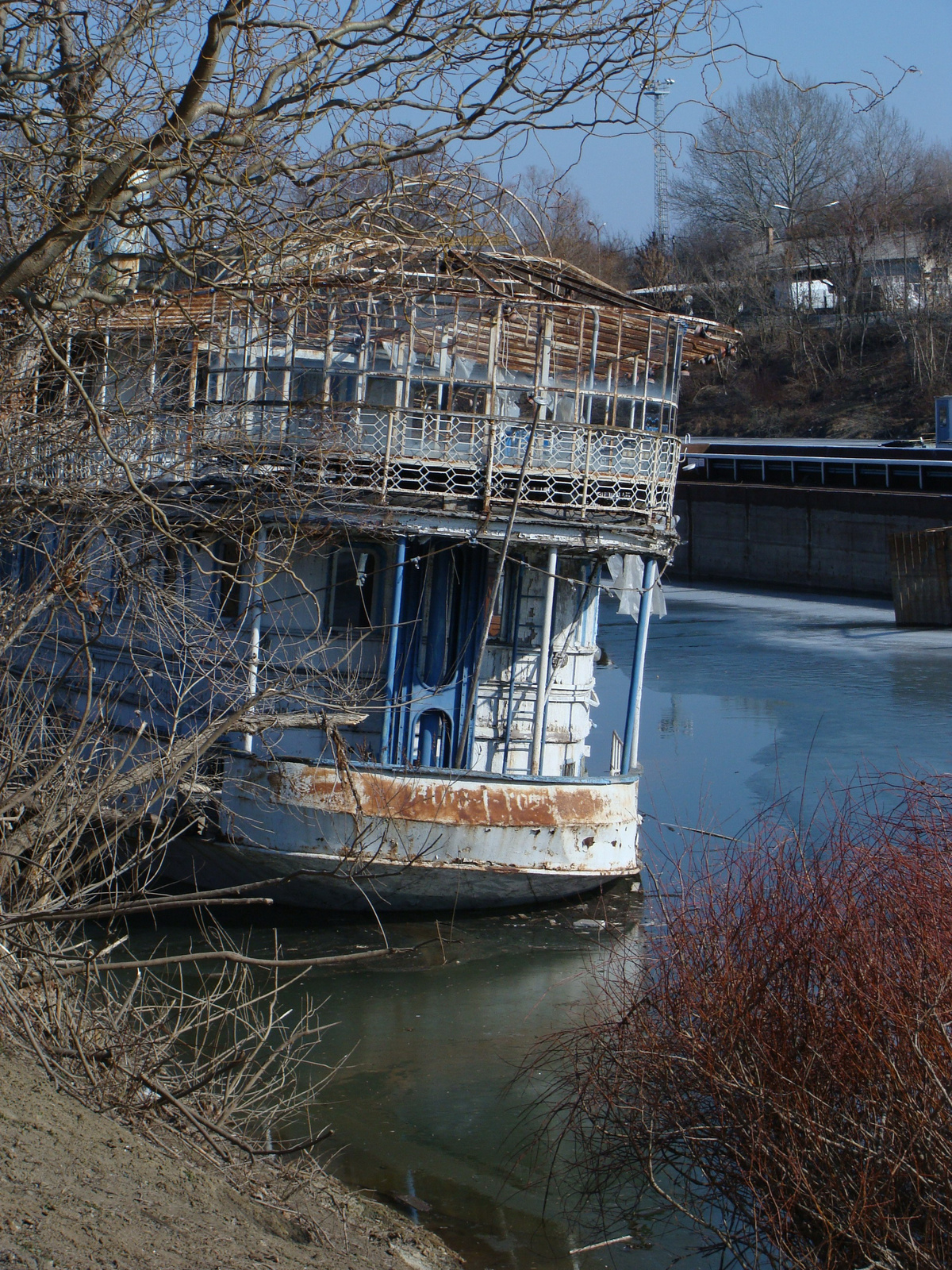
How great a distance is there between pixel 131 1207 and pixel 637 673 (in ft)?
29.8

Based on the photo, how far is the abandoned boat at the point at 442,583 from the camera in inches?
432

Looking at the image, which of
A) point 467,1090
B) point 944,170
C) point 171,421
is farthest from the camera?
point 944,170

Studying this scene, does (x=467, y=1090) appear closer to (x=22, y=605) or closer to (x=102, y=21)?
(x=22, y=605)

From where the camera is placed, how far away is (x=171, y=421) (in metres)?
10.7

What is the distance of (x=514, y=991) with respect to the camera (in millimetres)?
10273

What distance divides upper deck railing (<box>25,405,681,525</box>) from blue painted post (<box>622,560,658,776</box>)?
37.1 inches

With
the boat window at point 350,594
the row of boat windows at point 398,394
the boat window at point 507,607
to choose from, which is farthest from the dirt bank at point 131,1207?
the row of boat windows at point 398,394

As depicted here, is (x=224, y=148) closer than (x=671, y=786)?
Yes

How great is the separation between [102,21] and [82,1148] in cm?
538

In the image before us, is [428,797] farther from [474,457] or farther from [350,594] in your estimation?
[474,457]

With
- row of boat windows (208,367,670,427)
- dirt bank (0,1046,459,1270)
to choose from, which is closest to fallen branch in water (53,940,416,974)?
dirt bank (0,1046,459,1270)

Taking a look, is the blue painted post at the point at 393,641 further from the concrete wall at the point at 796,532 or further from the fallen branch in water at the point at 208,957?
the concrete wall at the point at 796,532

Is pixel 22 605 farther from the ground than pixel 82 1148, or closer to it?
farther from the ground

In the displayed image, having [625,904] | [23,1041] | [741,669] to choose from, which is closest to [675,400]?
[625,904]
